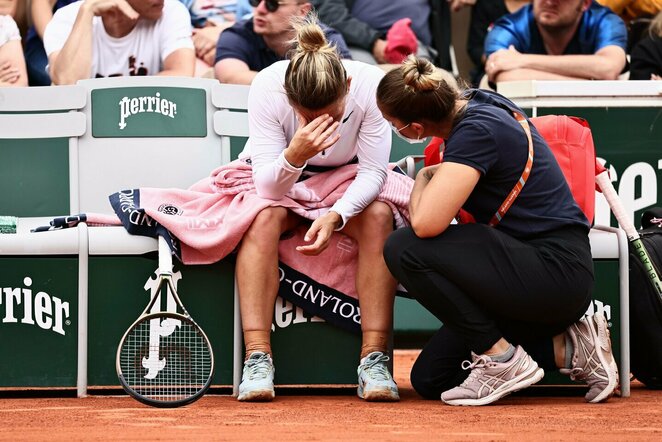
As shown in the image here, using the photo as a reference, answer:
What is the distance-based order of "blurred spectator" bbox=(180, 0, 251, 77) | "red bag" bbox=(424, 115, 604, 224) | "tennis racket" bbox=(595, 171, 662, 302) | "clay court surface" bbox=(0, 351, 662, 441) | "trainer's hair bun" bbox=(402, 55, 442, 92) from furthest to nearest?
"blurred spectator" bbox=(180, 0, 251, 77) → "tennis racket" bbox=(595, 171, 662, 302) → "red bag" bbox=(424, 115, 604, 224) → "trainer's hair bun" bbox=(402, 55, 442, 92) → "clay court surface" bbox=(0, 351, 662, 441)

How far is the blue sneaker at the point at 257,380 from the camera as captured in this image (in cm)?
420

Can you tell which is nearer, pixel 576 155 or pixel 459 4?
pixel 576 155

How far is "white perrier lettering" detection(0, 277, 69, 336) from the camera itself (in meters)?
4.38

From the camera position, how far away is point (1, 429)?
3578 millimetres

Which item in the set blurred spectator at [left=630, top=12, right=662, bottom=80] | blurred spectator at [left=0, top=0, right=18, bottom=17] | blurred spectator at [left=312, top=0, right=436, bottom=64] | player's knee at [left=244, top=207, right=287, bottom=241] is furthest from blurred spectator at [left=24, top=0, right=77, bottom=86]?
blurred spectator at [left=630, top=12, right=662, bottom=80]

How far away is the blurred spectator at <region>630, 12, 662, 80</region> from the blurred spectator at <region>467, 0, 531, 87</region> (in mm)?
1141

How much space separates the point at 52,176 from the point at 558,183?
2.22 m

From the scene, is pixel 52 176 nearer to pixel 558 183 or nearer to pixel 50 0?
pixel 50 0

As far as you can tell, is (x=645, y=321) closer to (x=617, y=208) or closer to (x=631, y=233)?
(x=631, y=233)

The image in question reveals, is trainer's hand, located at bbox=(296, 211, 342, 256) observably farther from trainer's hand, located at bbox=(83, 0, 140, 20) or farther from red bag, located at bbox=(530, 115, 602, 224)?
trainer's hand, located at bbox=(83, 0, 140, 20)

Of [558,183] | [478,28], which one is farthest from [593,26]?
[558,183]

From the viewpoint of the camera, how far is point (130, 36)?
20.0ft

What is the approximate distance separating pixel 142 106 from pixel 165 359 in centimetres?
137

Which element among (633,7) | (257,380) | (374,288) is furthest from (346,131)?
(633,7)
